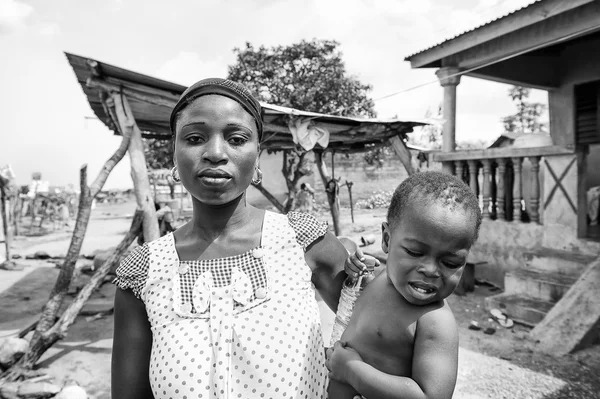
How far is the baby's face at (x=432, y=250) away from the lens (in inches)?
50.4

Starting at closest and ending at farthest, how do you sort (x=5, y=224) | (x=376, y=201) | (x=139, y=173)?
1. (x=139, y=173)
2. (x=5, y=224)
3. (x=376, y=201)

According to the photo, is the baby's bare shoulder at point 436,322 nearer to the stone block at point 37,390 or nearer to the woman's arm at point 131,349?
the woman's arm at point 131,349

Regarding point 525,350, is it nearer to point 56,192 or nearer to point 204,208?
Result: point 204,208

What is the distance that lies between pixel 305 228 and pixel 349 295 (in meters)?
0.31

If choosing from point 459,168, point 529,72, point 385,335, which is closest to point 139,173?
point 385,335

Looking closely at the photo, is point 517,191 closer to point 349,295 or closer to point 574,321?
point 574,321

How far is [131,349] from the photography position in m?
1.31

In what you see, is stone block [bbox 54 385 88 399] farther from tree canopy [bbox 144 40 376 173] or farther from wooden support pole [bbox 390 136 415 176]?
tree canopy [bbox 144 40 376 173]

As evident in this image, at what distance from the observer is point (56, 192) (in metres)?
20.4

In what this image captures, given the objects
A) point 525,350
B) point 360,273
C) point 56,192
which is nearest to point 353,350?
point 360,273

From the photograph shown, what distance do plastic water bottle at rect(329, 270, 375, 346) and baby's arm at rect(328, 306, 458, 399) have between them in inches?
9.1

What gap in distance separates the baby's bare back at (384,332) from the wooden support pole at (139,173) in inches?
152

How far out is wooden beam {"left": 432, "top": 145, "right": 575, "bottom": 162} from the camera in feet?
20.0

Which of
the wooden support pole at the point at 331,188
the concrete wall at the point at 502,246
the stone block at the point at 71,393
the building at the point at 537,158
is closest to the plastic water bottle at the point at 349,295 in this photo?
the stone block at the point at 71,393
